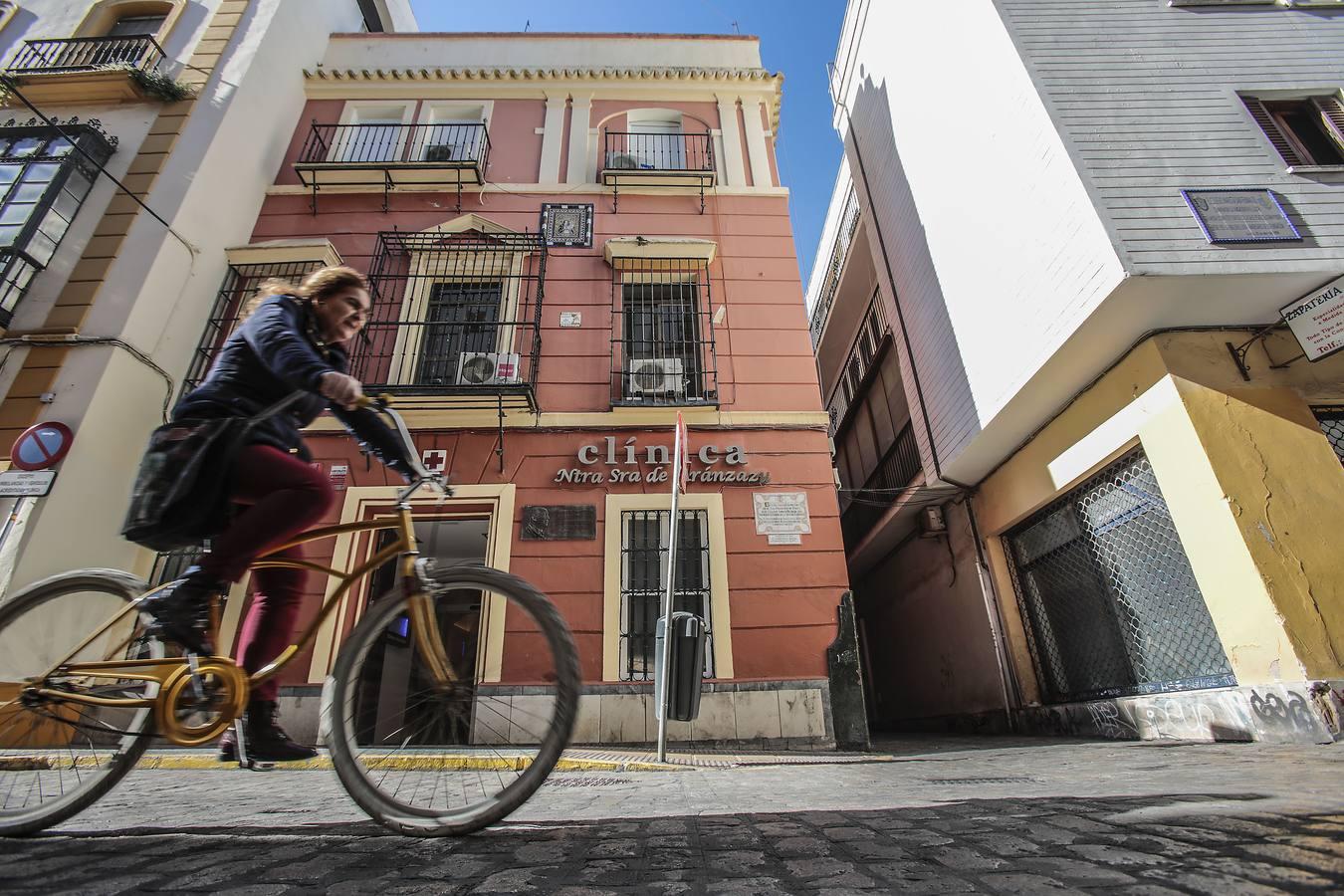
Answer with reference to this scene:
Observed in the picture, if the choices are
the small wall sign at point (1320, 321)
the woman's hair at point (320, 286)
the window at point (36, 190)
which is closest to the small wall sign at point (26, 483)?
the window at point (36, 190)

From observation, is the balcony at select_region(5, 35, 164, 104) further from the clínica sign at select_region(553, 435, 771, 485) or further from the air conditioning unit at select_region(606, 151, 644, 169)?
the clínica sign at select_region(553, 435, 771, 485)

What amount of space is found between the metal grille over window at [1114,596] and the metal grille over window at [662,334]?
4.35 m

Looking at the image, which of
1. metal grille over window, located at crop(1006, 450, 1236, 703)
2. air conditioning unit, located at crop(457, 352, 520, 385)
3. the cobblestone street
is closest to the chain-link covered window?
metal grille over window, located at crop(1006, 450, 1236, 703)

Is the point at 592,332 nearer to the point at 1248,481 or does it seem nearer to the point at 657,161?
the point at 657,161

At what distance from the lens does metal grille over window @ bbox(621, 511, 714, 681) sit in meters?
6.21

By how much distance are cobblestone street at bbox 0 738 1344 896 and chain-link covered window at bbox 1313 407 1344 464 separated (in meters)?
4.60

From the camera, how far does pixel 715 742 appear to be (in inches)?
225

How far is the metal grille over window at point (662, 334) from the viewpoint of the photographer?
24.9 ft

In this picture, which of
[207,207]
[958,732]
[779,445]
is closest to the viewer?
[779,445]

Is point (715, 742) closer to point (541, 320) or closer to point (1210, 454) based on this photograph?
point (1210, 454)

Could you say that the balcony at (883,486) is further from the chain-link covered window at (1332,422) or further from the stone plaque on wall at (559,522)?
the chain-link covered window at (1332,422)

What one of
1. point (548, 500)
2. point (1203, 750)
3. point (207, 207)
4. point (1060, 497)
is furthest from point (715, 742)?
point (207, 207)

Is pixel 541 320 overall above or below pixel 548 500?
above

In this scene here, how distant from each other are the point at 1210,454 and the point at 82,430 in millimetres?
10690
